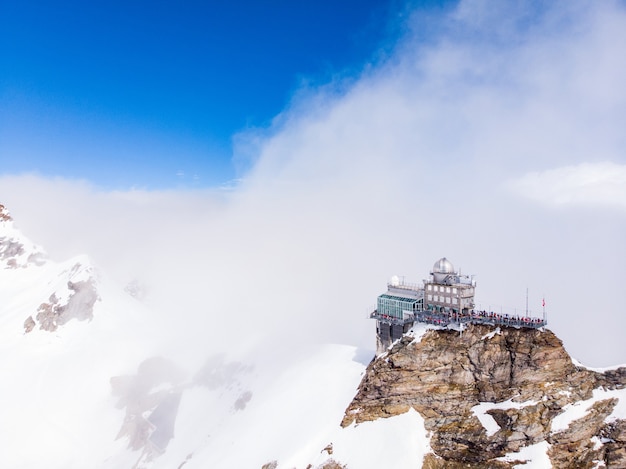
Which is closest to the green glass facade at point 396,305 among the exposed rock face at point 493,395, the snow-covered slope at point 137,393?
the exposed rock face at point 493,395

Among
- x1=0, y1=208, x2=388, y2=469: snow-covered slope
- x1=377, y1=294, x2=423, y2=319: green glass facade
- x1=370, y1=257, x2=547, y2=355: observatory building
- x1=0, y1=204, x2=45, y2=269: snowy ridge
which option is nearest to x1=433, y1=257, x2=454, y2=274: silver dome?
x1=370, y1=257, x2=547, y2=355: observatory building

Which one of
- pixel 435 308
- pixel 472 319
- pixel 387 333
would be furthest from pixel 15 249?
pixel 472 319

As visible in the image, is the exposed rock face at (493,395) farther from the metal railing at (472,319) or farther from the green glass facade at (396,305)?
the green glass facade at (396,305)

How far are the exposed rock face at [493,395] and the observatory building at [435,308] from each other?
2278 mm

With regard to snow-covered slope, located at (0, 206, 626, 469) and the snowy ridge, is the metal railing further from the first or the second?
the snowy ridge

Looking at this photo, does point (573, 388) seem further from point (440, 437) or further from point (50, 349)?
point (50, 349)

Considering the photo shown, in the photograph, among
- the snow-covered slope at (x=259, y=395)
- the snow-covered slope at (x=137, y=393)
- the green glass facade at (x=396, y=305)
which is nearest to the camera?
the snow-covered slope at (x=259, y=395)

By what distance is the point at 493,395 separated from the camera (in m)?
68.4

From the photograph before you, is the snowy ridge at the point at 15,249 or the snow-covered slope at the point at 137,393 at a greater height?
the snowy ridge at the point at 15,249

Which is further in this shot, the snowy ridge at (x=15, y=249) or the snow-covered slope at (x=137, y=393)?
the snowy ridge at (x=15, y=249)

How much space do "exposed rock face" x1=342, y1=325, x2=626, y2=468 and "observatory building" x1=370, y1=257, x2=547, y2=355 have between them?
2278 millimetres

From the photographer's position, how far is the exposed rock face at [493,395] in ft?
209

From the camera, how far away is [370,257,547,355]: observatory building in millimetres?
72750

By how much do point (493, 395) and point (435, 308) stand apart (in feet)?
59.2
